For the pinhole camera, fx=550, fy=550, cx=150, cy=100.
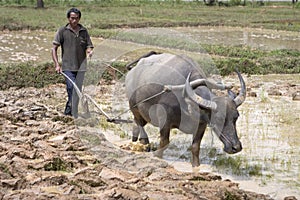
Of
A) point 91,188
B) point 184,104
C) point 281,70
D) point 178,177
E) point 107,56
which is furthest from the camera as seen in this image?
point 107,56

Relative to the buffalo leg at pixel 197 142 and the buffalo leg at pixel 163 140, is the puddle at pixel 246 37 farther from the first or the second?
the buffalo leg at pixel 197 142

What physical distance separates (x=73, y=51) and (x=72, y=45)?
76 millimetres

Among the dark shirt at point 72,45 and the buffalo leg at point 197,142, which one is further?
the dark shirt at point 72,45

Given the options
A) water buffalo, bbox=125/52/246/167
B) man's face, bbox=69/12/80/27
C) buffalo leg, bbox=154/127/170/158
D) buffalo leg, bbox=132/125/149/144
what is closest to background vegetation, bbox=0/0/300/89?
man's face, bbox=69/12/80/27

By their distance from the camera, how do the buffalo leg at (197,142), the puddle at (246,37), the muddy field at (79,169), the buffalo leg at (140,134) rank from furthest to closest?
the puddle at (246,37) < the buffalo leg at (140,134) < the buffalo leg at (197,142) < the muddy field at (79,169)

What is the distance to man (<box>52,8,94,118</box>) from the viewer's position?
22.5 feet

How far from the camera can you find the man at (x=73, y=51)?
6852mm

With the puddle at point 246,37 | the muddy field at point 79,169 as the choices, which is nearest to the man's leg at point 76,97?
the muddy field at point 79,169

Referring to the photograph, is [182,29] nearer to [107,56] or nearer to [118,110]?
[107,56]

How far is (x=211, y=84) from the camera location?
5.29 metres

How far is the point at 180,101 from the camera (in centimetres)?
518

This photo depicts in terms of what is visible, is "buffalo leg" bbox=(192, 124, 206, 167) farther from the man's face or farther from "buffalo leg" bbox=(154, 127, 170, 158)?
the man's face

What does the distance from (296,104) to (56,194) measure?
543cm

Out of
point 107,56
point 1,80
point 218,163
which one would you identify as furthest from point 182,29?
→ point 218,163
